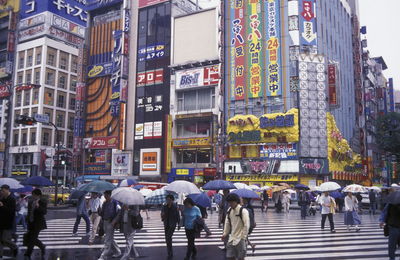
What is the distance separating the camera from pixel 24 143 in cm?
5638

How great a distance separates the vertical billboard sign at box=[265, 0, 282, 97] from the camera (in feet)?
132

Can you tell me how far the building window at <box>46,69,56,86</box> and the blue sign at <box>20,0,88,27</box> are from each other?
9.22 meters

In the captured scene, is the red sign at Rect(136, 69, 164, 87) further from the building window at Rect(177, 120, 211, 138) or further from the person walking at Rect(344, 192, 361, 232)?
the person walking at Rect(344, 192, 361, 232)

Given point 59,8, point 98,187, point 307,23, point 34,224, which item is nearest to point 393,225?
point 98,187

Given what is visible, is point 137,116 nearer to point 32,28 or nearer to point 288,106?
point 288,106

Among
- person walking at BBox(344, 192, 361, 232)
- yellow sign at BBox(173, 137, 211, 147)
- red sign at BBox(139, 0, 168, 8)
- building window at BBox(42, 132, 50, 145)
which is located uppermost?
red sign at BBox(139, 0, 168, 8)

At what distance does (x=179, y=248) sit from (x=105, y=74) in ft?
146

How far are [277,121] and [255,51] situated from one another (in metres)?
7.85

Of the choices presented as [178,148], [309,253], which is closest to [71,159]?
[178,148]

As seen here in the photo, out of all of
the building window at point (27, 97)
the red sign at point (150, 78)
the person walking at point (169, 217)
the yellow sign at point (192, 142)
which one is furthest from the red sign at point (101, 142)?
the person walking at point (169, 217)

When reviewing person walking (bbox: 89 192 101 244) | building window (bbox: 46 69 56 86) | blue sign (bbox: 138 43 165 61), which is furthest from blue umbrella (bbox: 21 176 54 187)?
building window (bbox: 46 69 56 86)

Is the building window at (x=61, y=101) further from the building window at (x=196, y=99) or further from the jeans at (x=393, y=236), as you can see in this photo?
the jeans at (x=393, y=236)

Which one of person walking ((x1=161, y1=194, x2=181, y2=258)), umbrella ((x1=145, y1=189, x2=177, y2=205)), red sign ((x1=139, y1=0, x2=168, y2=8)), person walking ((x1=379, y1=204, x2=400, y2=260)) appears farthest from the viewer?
red sign ((x1=139, y1=0, x2=168, y2=8))

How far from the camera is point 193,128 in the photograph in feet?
151
